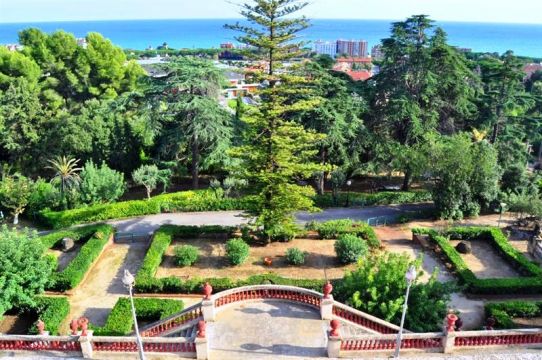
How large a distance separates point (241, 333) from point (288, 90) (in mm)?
11742

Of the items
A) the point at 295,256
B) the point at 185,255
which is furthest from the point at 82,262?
the point at 295,256

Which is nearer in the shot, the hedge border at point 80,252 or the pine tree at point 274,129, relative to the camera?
the hedge border at point 80,252

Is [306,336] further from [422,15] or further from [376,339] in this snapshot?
[422,15]

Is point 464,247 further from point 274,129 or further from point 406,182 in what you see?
point 274,129

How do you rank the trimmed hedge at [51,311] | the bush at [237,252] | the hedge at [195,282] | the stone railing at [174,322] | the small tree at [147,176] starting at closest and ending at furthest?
→ 1. the stone railing at [174,322]
2. the trimmed hedge at [51,311]
3. the hedge at [195,282]
4. the bush at [237,252]
5. the small tree at [147,176]

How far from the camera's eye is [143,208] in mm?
29438

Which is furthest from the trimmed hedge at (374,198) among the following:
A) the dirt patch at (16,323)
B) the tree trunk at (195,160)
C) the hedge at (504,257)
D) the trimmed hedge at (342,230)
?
the dirt patch at (16,323)

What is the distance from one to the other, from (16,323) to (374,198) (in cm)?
2172

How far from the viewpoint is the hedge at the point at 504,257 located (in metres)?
20.0

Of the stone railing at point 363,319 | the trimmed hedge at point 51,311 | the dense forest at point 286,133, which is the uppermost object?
the dense forest at point 286,133

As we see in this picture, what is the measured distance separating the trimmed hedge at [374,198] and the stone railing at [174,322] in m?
16.6

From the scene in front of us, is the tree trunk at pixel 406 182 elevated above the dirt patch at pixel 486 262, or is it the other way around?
the tree trunk at pixel 406 182

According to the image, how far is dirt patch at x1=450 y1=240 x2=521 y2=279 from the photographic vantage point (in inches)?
873

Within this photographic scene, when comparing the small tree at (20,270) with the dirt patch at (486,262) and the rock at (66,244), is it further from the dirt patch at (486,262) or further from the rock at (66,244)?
the dirt patch at (486,262)
